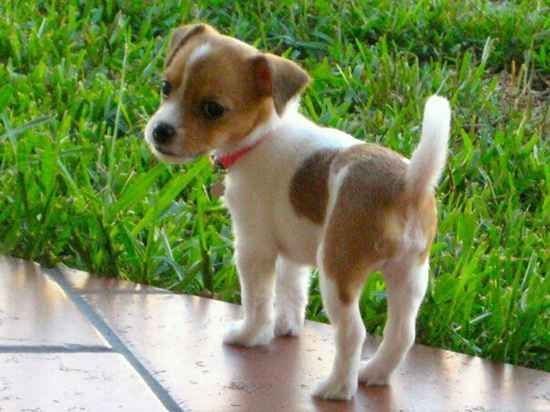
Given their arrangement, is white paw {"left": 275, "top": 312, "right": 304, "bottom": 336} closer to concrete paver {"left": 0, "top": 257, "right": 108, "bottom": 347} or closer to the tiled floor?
the tiled floor

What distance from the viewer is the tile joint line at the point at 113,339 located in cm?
315

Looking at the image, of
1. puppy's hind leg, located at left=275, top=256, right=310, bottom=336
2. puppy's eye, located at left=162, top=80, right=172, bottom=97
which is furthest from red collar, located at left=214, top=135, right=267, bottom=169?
puppy's hind leg, located at left=275, top=256, right=310, bottom=336

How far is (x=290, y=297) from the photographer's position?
11.8 ft

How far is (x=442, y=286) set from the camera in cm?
384

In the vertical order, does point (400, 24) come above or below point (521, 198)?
above

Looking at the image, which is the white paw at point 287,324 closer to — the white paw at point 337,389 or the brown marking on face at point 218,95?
the white paw at point 337,389

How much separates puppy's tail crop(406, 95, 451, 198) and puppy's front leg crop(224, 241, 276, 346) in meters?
0.46

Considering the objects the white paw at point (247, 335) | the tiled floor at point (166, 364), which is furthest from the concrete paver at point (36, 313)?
the white paw at point (247, 335)

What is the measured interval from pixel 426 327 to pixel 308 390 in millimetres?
589

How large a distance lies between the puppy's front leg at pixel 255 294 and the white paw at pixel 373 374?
0.30m

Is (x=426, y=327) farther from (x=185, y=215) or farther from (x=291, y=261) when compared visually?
(x=185, y=215)

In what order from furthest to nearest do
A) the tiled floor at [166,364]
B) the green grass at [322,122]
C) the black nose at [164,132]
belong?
the green grass at [322,122] < the black nose at [164,132] < the tiled floor at [166,364]

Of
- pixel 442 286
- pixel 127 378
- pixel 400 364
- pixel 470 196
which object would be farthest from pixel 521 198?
A: pixel 127 378

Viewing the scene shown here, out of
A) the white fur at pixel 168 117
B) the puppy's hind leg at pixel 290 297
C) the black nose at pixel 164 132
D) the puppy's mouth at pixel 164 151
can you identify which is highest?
the white fur at pixel 168 117
